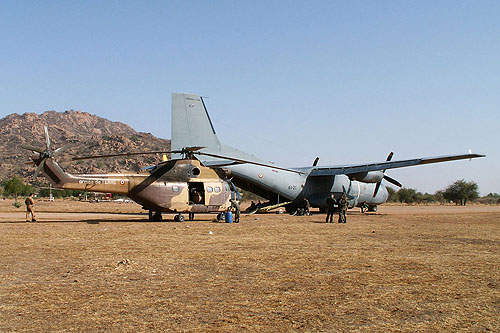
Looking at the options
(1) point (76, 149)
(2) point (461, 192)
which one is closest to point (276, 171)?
(2) point (461, 192)

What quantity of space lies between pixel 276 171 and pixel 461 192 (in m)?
61.7

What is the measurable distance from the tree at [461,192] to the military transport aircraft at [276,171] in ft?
171

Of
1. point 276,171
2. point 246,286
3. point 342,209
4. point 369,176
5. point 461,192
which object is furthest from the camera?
point 461,192

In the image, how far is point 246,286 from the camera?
7680 mm

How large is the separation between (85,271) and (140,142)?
436 feet

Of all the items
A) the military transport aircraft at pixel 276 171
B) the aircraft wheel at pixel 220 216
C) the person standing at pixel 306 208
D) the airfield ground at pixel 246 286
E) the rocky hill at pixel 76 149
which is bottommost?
the airfield ground at pixel 246 286

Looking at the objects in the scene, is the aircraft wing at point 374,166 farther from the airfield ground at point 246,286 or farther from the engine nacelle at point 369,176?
the airfield ground at point 246,286

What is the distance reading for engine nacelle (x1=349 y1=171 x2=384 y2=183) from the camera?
32.8 meters

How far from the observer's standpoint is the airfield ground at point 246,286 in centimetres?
566

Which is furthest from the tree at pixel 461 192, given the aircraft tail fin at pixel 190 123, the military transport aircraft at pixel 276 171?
the aircraft tail fin at pixel 190 123

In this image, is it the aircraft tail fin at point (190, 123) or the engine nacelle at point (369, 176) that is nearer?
the aircraft tail fin at point (190, 123)

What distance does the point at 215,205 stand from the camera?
78.0ft

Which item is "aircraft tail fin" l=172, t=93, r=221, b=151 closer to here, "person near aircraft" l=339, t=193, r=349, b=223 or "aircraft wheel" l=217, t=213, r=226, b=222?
"aircraft wheel" l=217, t=213, r=226, b=222

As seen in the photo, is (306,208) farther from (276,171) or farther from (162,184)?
(162,184)
